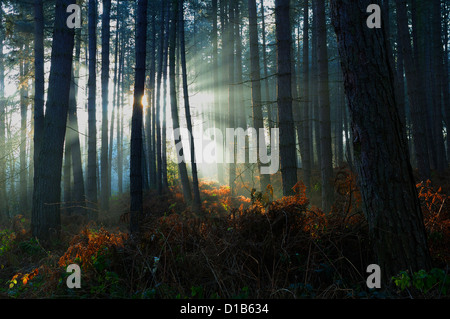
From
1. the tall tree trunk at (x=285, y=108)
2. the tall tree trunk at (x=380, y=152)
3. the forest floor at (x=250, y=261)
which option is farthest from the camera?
the tall tree trunk at (x=285, y=108)

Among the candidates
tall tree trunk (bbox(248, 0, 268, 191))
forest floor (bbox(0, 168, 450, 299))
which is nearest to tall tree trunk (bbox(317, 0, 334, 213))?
tall tree trunk (bbox(248, 0, 268, 191))

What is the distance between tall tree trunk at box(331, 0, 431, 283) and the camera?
300cm

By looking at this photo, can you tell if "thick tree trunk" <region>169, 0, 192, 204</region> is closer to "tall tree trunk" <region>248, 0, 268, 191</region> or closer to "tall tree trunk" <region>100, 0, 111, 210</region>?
"tall tree trunk" <region>248, 0, 268, 191</region>

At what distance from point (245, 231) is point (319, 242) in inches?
36.3

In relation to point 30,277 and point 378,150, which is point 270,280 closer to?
point 378,150

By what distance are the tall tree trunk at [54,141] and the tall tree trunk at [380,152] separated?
20.5 feet

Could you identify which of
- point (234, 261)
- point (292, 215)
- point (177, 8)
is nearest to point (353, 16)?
point (292, 215)

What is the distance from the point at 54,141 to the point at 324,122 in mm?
7012

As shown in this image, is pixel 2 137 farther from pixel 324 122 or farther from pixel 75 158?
pixel 324 122

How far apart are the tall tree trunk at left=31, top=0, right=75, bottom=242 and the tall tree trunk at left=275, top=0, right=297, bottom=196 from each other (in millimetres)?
5109

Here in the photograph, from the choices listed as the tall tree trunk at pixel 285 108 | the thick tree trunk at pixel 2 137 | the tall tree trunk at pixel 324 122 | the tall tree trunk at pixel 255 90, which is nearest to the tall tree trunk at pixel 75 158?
the thick tree trunk at pixel 2 137

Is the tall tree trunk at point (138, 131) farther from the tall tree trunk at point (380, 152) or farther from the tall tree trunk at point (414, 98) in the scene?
the tall tree trunk at point (414, 98)

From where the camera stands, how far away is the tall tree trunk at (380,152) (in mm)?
2996

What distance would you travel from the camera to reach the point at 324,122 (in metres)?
8.18
